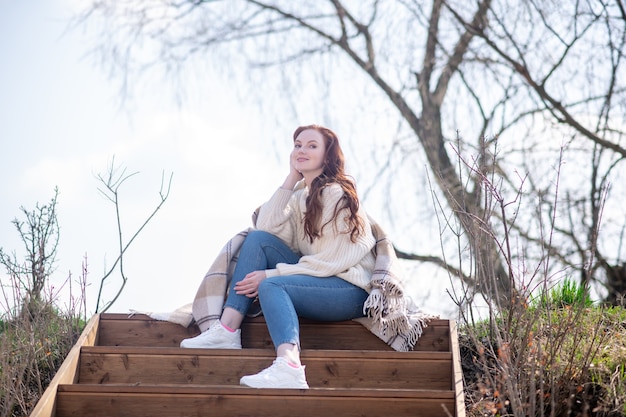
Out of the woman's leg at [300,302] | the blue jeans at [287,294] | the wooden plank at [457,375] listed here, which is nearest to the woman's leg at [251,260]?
the blue jeans at [287,294]

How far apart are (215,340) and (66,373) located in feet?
2.24

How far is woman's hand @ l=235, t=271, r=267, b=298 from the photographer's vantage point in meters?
3.92

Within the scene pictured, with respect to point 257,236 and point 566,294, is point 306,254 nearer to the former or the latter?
point 257,236

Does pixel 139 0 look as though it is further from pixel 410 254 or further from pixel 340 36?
pixel 410 254

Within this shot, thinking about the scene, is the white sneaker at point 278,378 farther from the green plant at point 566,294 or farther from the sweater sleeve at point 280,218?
the green plant at point 566,294

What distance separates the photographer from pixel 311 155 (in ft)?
13.7

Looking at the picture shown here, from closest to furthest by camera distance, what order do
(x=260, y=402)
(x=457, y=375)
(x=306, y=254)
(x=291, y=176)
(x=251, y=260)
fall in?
(x=260, y=402) < (x=457, y=375) < (x=251, y=260) < (x=306, y=254) < (x=291, y=176)

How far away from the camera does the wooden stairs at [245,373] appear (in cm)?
326

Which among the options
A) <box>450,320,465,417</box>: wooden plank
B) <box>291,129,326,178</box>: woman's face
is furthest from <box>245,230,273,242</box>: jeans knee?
<box>450,320,465,417</box>: wooden plank

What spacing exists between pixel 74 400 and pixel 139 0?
610cm

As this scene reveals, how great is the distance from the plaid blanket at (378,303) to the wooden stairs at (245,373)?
0.07 metres

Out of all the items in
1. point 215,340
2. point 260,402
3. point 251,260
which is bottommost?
point 260,402

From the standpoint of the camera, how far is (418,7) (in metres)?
8.05

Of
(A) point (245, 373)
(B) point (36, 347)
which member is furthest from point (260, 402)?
(B) point (36, 347)
